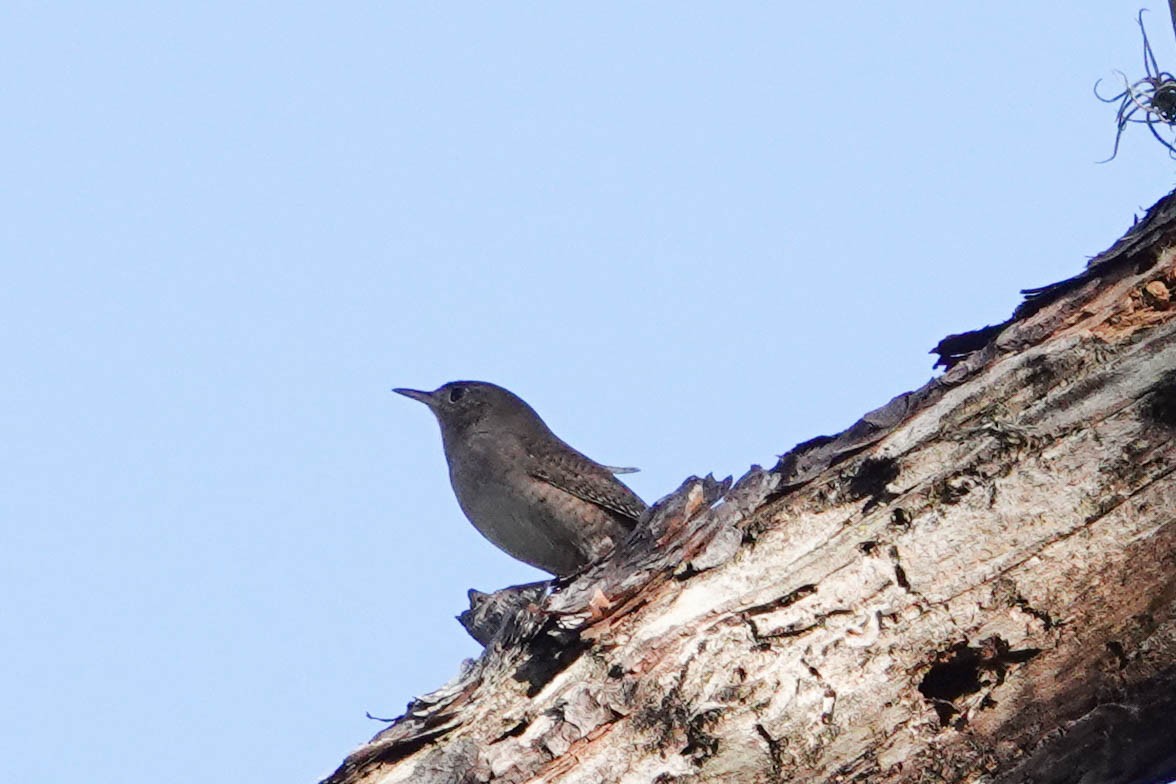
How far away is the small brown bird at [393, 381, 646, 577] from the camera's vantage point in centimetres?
697

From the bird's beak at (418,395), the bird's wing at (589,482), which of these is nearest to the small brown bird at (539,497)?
the bird's wing at (589,482)

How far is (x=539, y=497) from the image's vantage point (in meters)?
7.04

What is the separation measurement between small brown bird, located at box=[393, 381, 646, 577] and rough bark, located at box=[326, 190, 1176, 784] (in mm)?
3070

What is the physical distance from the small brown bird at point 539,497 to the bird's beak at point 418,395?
60 cm

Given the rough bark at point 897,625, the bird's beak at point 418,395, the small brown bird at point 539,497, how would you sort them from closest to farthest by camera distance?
1. the rough bark at point 897,625
2. the small brown bird at point 539,497
3. the bird's beak at point 418,395

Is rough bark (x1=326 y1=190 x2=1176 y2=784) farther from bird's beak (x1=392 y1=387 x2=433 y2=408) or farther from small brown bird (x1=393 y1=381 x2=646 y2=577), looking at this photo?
bird's beak (x1=392 y1=387 x2=433 y2=408)

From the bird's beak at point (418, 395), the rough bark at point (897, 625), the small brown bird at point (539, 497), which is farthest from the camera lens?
the bird's beak at point (418, 395)

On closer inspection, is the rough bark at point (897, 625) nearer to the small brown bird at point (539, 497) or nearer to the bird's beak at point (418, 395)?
the small brown bird at point (539, 497)

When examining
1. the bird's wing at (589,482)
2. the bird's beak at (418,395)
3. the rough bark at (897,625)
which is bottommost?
the rough bark at (897,625)

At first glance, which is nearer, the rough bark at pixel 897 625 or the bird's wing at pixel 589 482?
the rough bark at pixel 897 625

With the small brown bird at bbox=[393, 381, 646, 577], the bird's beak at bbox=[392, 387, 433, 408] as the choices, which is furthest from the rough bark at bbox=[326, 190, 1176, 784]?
the bird's beak at bbox=[392, 387, 433, 408]

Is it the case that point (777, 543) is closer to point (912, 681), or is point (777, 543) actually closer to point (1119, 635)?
point (912, 681)

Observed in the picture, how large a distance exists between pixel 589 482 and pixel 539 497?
11.4 inches

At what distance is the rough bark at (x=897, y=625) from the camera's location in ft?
11.4
